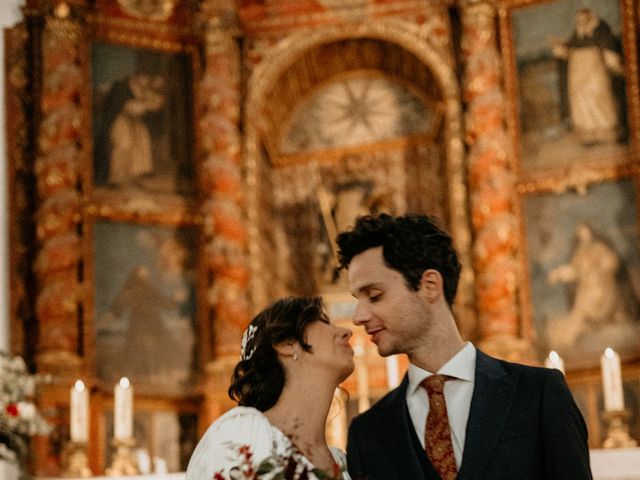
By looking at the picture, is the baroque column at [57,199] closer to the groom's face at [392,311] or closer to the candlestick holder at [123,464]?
the candlestick holder at [123,464]

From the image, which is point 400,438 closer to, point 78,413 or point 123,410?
point 123,410

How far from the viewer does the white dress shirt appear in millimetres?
3270

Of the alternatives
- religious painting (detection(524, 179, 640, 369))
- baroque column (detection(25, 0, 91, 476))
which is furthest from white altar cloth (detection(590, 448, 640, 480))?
baroque column (detection(25, 0, 91, 476))

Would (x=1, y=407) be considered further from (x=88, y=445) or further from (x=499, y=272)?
(x=499, y=272)

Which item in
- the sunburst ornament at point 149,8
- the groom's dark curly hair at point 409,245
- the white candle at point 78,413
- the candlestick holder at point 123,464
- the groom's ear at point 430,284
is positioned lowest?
the candlestick holder at point 123,464

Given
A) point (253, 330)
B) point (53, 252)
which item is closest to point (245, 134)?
point (53, 252)

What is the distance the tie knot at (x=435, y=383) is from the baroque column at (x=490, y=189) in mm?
6293

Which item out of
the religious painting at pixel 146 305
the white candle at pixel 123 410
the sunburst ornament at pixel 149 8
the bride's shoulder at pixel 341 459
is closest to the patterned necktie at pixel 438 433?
the bride's shoulder at pixel 341 459

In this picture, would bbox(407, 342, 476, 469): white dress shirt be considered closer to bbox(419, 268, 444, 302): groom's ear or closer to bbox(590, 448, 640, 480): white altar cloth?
bbox(419, 268, 444, 302): groom's ear

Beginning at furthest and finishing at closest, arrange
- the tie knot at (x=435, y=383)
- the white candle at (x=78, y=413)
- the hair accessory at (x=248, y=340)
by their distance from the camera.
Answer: the white candle at (x=78, y=413) < the hair accessory at (x=248, y=340) < the tie knot at (x=435, y=383)

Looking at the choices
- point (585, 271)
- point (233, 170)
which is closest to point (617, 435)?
point (585, 271)

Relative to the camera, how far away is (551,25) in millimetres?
10492

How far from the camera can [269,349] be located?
385cm

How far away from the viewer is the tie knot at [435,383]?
331cm
